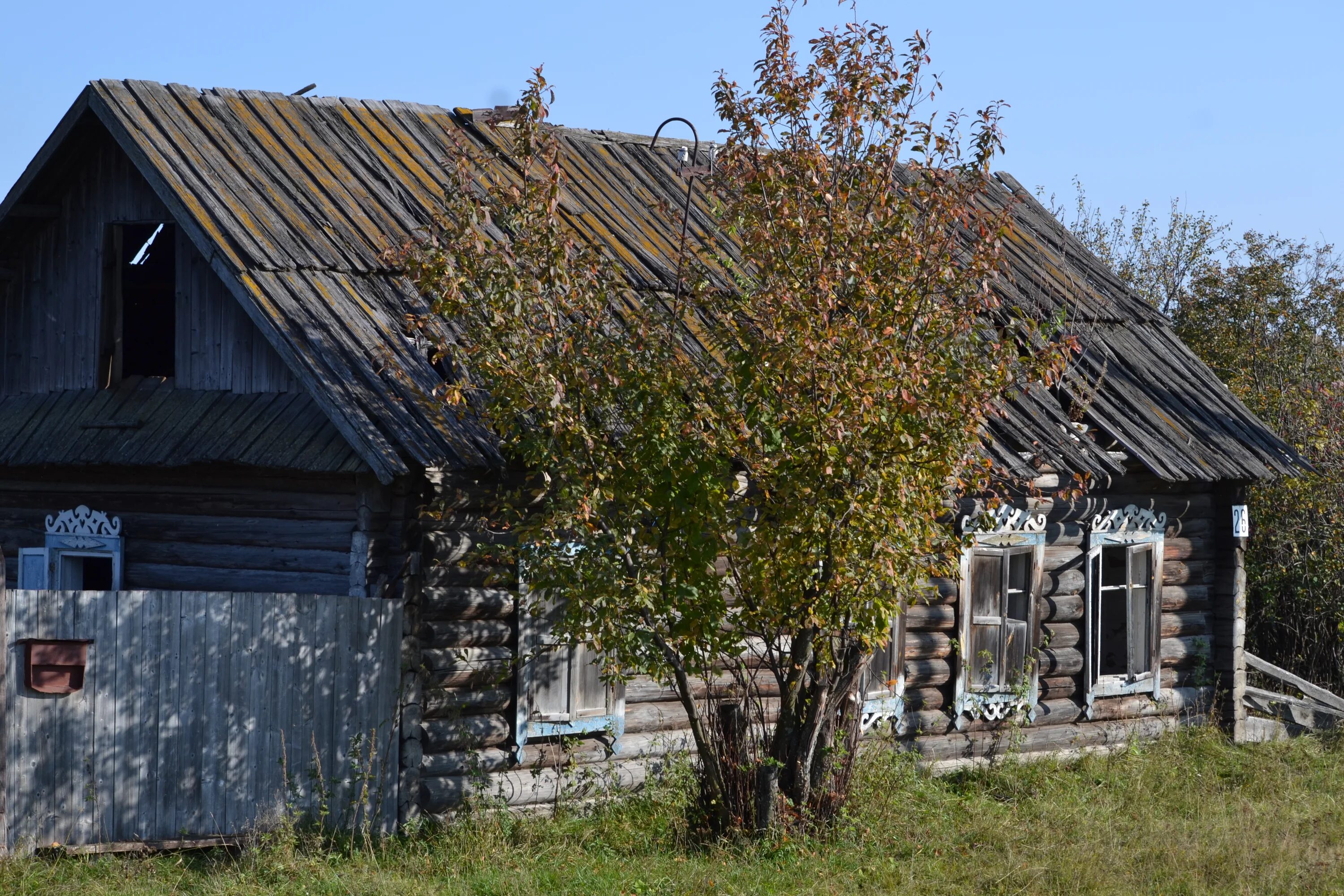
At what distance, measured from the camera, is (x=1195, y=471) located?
12.3 m

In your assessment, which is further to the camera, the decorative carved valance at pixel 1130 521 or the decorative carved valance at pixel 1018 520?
the decorative carved valance at pixel 1130 521

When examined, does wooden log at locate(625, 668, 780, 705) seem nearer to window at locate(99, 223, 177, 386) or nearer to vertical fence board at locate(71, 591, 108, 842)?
vertical fence board at locate(71, 591, 108, 842)

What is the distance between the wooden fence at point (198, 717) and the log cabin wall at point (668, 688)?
273mm

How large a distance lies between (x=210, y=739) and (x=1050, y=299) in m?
9.02

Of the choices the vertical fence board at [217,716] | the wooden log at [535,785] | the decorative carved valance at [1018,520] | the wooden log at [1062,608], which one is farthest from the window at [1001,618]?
the vertical fence board at [217,716]

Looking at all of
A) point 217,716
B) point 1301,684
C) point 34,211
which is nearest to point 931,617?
point 1301,684

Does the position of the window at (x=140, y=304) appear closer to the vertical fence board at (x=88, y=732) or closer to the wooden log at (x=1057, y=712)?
the vertical fence board at (x=88, y=732)

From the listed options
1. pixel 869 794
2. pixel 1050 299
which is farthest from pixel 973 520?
pixel 1050 299

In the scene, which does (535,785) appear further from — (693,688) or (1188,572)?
(1188,572)

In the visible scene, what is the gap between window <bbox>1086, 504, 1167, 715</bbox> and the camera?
12.4m

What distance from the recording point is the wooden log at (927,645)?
37.0 ft

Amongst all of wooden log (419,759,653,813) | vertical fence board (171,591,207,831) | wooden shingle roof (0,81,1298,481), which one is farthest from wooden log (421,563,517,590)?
vertical fence board (171,591,207,831)

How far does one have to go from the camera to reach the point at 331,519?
9.27 meters

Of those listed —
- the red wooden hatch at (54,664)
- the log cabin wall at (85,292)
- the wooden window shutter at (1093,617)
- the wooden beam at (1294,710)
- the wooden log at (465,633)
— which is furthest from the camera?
the wooden beam at (1294,710)
